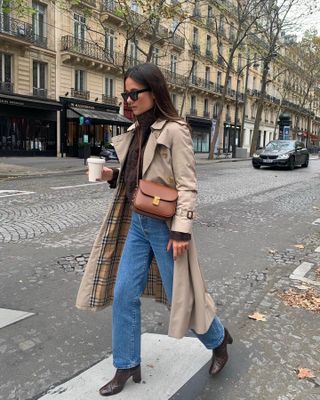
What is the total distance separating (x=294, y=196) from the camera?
11828mm

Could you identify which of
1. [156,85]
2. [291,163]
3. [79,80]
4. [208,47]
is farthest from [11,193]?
[208,47]

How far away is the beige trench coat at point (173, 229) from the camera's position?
2.31 m

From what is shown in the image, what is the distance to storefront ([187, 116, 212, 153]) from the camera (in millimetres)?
43816

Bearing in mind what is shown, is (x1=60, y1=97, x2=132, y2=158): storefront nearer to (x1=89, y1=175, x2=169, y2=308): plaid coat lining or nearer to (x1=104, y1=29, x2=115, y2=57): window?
(x1=104, y1=29, x2=115, y2=57): window

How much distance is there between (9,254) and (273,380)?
358 cm

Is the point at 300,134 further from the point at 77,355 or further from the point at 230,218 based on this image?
the point at 77,355

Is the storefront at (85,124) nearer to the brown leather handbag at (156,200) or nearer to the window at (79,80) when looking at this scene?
the window at (79,80)

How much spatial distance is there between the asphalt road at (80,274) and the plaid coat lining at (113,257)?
550 mm

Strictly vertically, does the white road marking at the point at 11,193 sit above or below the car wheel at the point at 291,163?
below

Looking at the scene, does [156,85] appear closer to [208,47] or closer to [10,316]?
[10,316]

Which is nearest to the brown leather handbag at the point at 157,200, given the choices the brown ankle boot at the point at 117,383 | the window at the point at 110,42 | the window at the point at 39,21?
the brown ankle boot at the point at 117,383

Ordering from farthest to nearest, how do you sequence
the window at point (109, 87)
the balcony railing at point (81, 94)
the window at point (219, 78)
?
the window at point (219, 78)
the window at point (109, 87)
the balcony railing at point (81, 94)

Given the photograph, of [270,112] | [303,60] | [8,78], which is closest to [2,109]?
[8,78]

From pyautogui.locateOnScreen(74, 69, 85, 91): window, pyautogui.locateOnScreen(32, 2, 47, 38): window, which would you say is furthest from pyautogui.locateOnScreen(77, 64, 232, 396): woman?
pyautogui.locateOnScreen(74, 69, 85, 91): window
